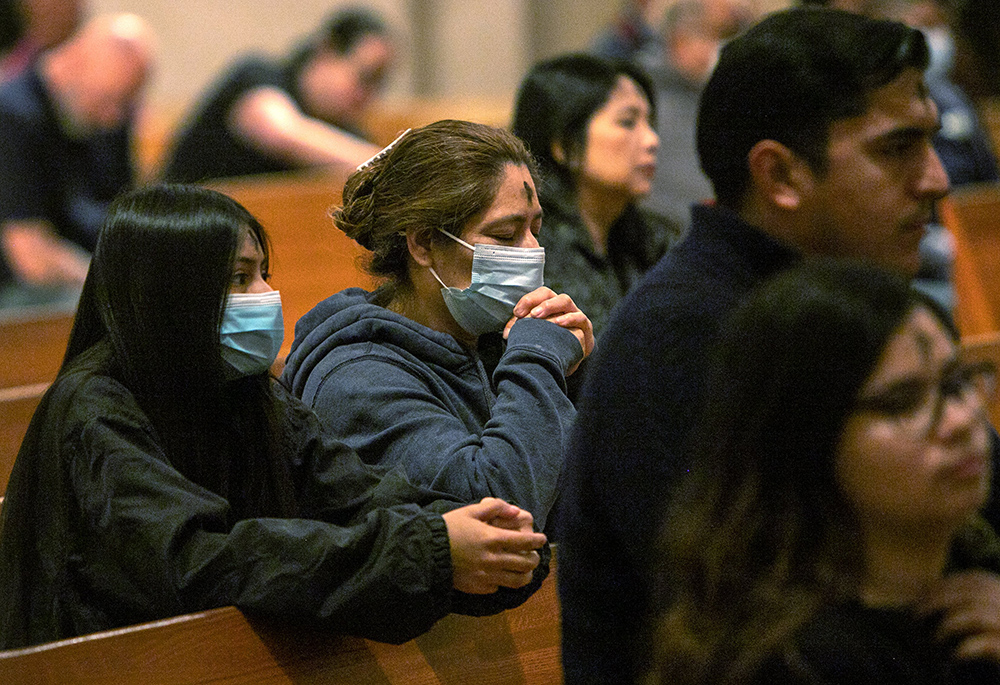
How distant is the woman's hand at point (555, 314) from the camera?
2107 millimetres

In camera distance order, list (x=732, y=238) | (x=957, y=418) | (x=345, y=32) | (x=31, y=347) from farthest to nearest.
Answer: (x=345, y=32)
(x=31, y=347)
(x=732, y=238)
(x=957, y=418)

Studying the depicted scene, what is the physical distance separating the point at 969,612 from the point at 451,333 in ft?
3.70

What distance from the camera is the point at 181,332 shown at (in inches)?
74.4

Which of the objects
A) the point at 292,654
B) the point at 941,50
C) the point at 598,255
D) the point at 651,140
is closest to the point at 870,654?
the point at 292,654

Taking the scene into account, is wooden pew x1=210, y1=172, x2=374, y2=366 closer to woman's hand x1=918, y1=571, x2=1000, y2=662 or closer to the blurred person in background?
the blurred person in background

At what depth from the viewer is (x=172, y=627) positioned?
1750 mm

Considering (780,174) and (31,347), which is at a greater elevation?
(780,174)

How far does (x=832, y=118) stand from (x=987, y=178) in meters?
3.78

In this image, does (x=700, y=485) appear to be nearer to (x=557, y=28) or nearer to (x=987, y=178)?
(x=987, y=178)

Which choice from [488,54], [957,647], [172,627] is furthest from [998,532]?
[488,54]

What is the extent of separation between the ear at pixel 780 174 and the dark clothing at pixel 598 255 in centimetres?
63

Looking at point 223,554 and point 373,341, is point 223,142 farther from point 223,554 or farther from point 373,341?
point 223,554

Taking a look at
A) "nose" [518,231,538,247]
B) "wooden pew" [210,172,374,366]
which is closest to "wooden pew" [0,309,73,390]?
"wooden pew" [210,172,374,366]

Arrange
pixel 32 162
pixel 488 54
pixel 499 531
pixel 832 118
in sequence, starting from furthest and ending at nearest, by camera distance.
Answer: pixel 488 54 < pixel 32 162 < pixel 499 531 < pixel 832 118
